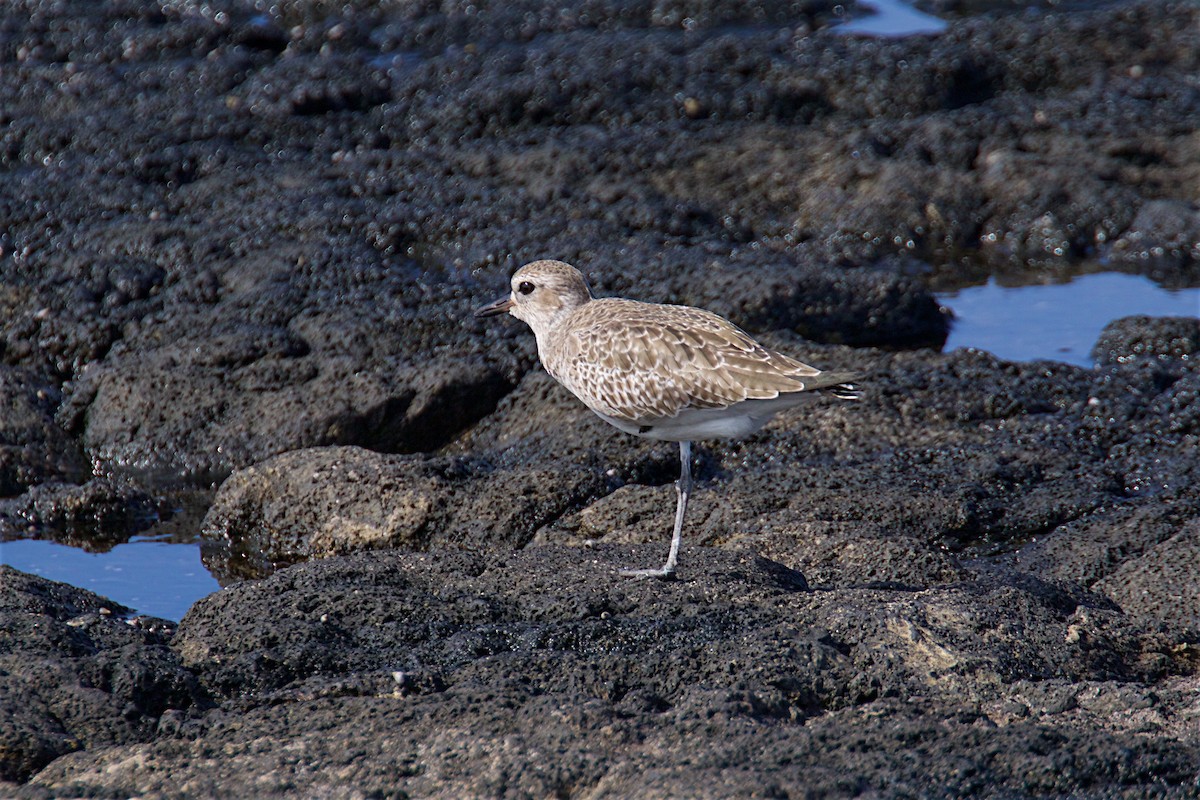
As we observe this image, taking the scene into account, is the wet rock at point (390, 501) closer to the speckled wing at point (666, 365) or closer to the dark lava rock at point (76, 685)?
the speckled wing at point (666, 365)

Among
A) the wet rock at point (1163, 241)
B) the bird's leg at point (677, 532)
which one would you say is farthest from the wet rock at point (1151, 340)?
the bird's leg at point (677, 532)

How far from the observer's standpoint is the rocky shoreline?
14.1 ft

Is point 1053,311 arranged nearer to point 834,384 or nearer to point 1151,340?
point 1151,340

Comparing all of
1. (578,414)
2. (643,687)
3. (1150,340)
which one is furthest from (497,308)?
(1150,340)

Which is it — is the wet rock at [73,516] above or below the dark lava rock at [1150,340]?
above

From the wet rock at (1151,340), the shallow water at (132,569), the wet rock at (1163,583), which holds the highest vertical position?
the wet rock at (1163,583)

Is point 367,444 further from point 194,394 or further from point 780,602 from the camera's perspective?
point 780,602

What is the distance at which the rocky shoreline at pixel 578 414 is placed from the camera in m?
4.31

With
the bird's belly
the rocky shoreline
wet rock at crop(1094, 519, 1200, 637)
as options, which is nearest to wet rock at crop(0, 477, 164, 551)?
the rocky shoreline

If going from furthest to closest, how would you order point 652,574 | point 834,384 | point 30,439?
point 30,439 → point 834,384 → point 652,574

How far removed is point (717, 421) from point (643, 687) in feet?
6.14

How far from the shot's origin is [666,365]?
6.18 meters

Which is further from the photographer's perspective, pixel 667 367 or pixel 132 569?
pixel 132 569

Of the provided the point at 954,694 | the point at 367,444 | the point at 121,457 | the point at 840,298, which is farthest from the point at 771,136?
the point at 954,694
